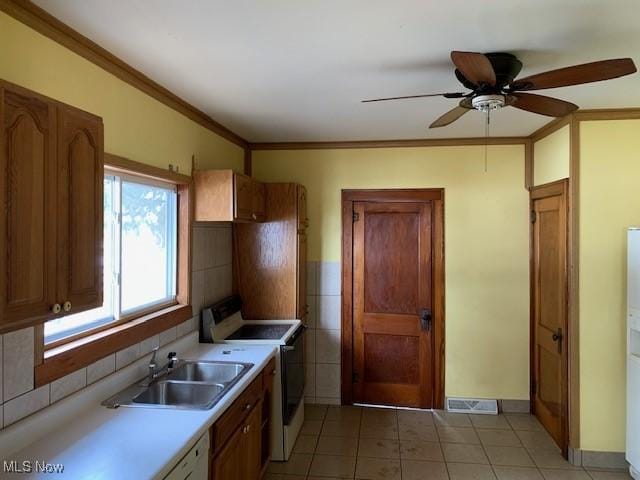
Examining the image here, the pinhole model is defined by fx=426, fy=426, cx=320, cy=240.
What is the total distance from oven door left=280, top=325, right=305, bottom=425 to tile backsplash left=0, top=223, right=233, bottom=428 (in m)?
0.67

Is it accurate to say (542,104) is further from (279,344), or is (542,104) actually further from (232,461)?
(232,461)

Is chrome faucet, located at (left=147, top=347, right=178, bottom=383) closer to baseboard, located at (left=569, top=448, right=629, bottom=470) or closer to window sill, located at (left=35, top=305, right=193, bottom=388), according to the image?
window sill, located at (left=35, top=305, right=193, bottom=388)

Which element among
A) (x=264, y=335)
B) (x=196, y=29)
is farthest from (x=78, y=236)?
(x=264, y=335)

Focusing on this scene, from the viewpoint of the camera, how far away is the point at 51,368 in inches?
66.1

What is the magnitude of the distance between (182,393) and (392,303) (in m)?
2.13

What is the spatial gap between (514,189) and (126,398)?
3336 millimetres

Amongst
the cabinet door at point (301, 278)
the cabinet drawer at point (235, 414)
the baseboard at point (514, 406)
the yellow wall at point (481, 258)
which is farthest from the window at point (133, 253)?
the baseboard at point (514, 406)

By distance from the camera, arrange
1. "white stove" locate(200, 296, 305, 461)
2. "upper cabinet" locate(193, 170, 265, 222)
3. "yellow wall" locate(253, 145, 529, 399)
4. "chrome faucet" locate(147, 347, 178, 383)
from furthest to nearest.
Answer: "yellow wall" locate(253, 145, 529, 399) < "white stove" locate(200, 296, 305, 461) < "upper cabinet" locate(193, 170, 265, 222) < "chrome faucet" locate(147, 347, 178, 383)

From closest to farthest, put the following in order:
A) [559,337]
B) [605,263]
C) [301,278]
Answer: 1. [605,263]
2. [559,337]
3. [301,278]

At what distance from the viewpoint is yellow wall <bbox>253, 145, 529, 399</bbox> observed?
372 centimetres

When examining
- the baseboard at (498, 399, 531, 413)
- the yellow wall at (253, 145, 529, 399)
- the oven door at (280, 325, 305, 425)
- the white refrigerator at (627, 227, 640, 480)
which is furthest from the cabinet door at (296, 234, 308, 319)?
the white refrigerator at (627, 227, 640, 480)

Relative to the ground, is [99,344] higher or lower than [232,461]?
higher

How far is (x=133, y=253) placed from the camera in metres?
2.44

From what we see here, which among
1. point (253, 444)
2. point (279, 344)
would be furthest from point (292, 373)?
point (253, 444)
